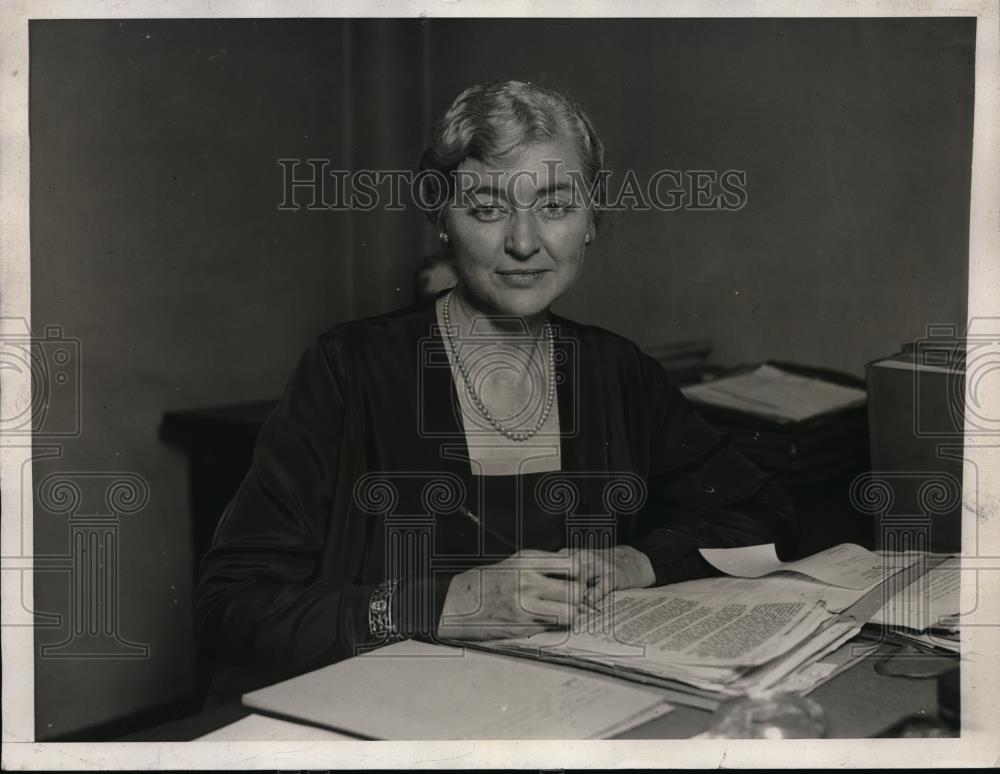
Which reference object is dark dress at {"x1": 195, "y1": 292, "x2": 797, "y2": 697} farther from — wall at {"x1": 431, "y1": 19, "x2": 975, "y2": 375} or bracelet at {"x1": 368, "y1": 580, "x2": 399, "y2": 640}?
wall at {"x1": 431, "y1": 19, "x2": 975, "y2": 375}

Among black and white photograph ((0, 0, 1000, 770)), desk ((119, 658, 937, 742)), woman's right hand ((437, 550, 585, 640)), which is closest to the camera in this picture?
desk ((119, 658, 937, 742))

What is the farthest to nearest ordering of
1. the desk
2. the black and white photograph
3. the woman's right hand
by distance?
the black and white photograph → the woman's right hand → the desk

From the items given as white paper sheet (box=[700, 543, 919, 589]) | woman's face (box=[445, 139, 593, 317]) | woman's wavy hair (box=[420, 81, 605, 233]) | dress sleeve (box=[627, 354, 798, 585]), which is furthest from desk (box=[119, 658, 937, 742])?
woman's wavy hair (box=[420, 81, 605, 233])

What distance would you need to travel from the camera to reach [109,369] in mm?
1313

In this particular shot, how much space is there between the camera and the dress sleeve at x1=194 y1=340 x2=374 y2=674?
1214 millimetres

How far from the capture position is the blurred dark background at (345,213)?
1.30m

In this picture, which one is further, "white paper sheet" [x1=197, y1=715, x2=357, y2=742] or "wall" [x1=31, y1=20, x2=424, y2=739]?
"wall" [x1=31, y1=20, x2=424, y2=739]

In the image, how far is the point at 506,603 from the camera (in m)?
1.20

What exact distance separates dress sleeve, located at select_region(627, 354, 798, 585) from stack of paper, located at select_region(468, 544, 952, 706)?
43mm

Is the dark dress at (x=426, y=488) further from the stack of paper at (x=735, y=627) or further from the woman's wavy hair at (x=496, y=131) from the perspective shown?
the woman's wavy hair at (x=496, y=131)

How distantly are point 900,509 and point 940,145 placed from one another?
0.50 metres

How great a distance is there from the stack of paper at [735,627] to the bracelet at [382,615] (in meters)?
0.13

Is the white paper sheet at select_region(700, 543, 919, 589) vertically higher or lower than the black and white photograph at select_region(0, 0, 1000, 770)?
lower

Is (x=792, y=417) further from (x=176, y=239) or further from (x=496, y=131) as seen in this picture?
(x=176, y=239)
